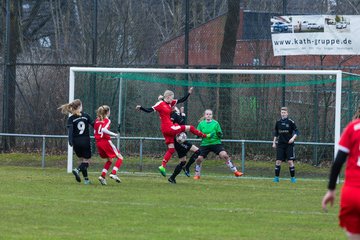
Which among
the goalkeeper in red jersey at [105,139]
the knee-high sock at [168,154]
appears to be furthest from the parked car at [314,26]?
the goalkeeper in red jersey at [105,139]

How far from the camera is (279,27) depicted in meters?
24.3

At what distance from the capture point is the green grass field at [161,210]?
10.8 m

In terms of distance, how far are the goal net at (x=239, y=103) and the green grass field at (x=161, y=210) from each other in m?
3.19

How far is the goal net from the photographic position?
22.9 metres

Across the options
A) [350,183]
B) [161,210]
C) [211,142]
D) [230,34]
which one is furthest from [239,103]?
[350,183]

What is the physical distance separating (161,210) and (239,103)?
34.8 feet

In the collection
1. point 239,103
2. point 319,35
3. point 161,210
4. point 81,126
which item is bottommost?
point 161,210

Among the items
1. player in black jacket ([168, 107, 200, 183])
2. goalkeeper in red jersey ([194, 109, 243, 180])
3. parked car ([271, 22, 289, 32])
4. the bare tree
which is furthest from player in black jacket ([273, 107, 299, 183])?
the bare tree

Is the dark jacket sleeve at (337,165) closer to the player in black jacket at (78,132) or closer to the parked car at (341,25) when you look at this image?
the player in black jacket at (78,132)

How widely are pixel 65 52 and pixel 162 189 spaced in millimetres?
11092

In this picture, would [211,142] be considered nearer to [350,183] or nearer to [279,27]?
[279,27]

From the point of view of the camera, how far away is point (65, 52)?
89.0 feet

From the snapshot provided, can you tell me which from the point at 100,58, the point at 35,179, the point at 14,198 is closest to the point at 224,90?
the point at 100,58

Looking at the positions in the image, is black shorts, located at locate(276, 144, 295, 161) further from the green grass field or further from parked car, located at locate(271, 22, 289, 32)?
parked car, located at locate(271, 22, 289, 32)
